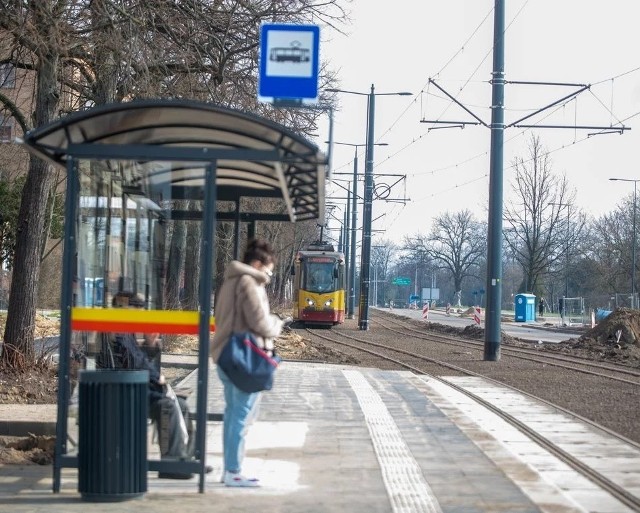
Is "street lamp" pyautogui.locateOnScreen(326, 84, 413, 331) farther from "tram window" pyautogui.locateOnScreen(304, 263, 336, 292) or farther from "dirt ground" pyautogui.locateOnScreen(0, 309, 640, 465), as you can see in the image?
"dirt ground" pyautogui.locateOnScreen(0, 309, 640, 465)

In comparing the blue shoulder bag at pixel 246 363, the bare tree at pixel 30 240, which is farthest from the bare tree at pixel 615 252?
the blue shoulder bag at pixel 246 363

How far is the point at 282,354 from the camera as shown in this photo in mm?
24078

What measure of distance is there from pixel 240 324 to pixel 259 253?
55 centimetres

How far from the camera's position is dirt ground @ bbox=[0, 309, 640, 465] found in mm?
9438

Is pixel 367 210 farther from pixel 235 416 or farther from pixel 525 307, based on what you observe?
pixel 235 416

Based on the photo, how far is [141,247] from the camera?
28.7 ft

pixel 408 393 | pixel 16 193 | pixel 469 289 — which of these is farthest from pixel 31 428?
pixel 469 289

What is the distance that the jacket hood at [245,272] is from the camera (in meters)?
7.23

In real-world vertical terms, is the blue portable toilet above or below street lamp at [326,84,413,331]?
below

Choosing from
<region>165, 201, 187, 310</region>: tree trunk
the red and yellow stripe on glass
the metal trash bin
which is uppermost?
<region>165, 201, 187, 310</region>: tree trunk

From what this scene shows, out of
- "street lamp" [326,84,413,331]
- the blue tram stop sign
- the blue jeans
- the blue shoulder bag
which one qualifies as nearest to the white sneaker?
the blue jeans

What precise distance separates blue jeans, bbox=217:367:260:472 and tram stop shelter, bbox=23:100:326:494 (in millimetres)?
170

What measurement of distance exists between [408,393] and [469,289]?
361ft

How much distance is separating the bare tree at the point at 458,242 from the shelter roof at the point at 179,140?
100 meters
